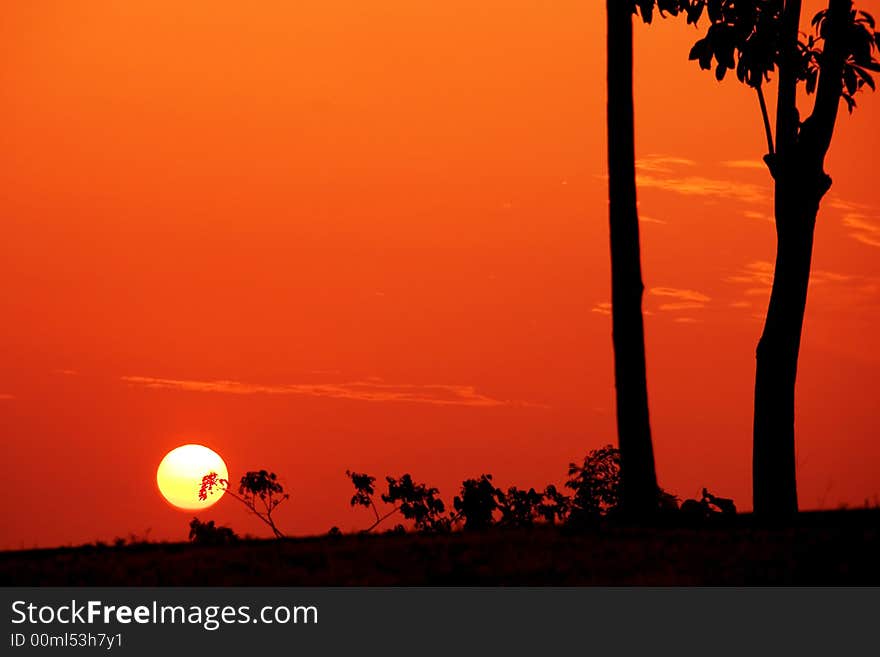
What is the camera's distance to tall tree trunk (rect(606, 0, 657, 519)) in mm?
21203

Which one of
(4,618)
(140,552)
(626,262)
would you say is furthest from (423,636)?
(626,262)

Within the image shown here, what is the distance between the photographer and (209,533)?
23094mm

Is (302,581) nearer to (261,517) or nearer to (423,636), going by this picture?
(423,636)

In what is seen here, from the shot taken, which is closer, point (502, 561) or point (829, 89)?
point (502, 561)

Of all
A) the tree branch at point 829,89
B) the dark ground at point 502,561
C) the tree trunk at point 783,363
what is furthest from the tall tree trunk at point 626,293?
the tree branch at point 829,89

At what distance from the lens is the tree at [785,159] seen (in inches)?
862

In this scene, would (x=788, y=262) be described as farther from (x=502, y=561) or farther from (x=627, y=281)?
(x=502, y=561)

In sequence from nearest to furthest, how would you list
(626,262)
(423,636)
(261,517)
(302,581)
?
(423,636), (302,581), (626,262), (261,517)

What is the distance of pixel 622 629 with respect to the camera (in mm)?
13805

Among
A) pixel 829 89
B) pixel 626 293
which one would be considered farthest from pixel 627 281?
pixel 829 89

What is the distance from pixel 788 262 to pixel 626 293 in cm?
278

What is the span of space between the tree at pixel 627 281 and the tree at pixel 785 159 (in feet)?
4.07

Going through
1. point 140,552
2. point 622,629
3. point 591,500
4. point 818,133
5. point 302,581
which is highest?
point 818,133

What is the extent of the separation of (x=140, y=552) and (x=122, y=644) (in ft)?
17.0
